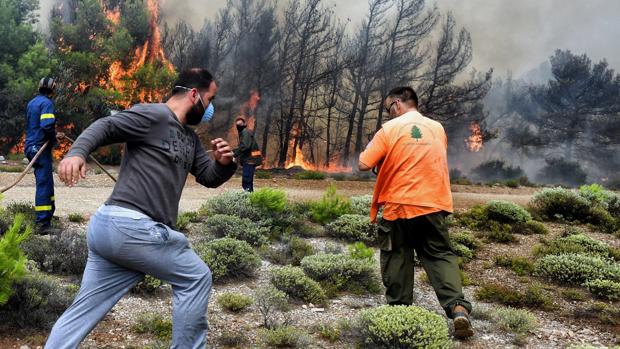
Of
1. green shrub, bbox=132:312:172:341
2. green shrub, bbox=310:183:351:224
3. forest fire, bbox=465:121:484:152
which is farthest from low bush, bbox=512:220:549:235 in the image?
forest fire, bbox=465:121:484:152

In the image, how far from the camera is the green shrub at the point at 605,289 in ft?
20.0

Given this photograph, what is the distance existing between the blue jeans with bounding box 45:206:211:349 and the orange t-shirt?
7.29 feet

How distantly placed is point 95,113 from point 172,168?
23.5m

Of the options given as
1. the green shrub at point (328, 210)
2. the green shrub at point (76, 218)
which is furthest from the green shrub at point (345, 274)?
the green shrub at point (76, 218)

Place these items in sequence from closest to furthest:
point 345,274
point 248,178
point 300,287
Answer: point 300,287 → point 345,274 → point 248,178

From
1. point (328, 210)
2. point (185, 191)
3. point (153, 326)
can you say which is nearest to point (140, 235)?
point (153, 326)

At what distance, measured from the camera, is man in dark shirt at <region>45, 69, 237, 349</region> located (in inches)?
105

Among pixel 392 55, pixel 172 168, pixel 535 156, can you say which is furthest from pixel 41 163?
pixel 535 156

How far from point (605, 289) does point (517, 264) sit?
1.38 metres

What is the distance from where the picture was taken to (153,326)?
4.30 metres

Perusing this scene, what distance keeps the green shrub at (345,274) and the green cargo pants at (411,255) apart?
1.26m

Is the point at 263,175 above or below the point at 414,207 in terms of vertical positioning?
below

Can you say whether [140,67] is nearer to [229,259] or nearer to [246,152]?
[246,152]

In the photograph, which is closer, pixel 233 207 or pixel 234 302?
pixel 234 302
